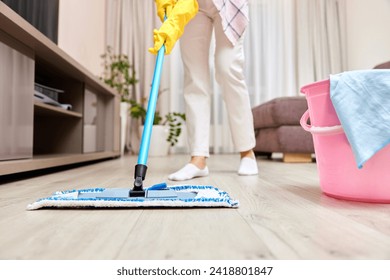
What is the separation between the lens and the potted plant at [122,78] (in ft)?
10.4

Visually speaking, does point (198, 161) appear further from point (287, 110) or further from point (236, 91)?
point (287, 110)

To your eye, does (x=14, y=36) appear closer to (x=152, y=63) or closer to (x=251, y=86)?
(x=152, y=63)

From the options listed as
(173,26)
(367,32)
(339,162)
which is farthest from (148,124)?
(367,32)

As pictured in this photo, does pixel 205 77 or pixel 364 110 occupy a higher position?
pixel 205 77

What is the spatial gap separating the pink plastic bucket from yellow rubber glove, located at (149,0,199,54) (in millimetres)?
428

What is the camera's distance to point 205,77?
1.37 m

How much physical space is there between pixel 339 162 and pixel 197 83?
2.41ft

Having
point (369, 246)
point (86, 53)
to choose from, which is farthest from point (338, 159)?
point (86, 53)

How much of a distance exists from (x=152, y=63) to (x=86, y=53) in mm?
809

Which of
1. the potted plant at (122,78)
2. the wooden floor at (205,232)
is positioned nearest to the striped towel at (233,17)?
the wooden floor at (205,232)

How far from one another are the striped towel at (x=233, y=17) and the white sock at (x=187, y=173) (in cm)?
53

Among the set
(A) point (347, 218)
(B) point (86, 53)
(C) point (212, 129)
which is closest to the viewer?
(A) point (347, 218)

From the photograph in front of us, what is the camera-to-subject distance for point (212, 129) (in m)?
3.63

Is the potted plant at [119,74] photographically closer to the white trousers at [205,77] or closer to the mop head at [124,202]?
the white trousers at [205,77]
